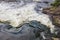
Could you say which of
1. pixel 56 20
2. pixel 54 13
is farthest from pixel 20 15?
pixel 56 20

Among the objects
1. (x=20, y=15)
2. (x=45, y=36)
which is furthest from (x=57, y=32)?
(x=20, y=15)

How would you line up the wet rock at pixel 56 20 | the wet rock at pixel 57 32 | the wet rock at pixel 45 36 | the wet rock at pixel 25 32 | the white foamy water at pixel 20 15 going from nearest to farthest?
1. the wet rock at pixel 25 32
2. the wet rock at pixel 45 36
3. the wet rock at pixel 57 32
4. the wet rock at pixel 56 20
5. the white foamy water at pixel 20 15

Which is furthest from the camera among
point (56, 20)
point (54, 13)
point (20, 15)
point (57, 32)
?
point (20, 15)

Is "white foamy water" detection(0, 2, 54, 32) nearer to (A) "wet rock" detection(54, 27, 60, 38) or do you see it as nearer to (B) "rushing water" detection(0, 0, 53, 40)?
(B) "rushing water" detection(0, 0, 53, 40)

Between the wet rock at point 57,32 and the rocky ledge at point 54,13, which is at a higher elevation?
the rocky ledge at point 54,13

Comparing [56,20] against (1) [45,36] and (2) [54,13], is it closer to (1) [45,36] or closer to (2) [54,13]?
(2) [54,13]

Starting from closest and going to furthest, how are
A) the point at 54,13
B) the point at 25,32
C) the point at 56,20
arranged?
the point at 25,32
the point at 56,20
the point at 54,13

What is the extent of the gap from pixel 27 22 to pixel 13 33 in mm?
764

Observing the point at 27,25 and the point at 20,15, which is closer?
the point at 27,25

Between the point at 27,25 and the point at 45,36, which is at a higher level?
the point at 27,25

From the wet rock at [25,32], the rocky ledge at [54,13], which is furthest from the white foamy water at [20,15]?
the wet rock at [25,32]

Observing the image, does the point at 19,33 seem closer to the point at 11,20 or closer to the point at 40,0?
the point at 11,20

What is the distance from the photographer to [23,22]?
386cm

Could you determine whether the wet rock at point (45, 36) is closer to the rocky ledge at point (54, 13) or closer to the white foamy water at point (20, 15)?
the white foamy water at point (20, 15)
